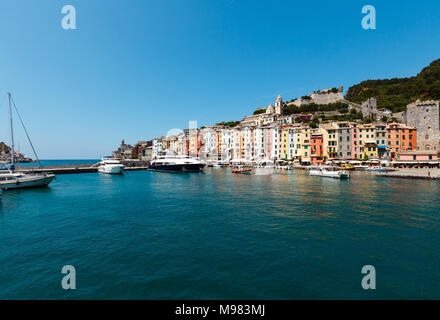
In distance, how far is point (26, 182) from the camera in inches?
1464

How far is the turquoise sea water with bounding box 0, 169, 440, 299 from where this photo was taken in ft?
29.1

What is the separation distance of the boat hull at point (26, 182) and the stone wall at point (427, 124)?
104515mm

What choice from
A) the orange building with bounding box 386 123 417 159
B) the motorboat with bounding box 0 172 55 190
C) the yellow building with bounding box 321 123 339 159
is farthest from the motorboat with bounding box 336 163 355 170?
the motorboat with bounding box 0 172 55 190

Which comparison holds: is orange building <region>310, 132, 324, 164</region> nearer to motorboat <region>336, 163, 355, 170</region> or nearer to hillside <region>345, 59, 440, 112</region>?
motorboat <region>336, 163, 355, 170</region>

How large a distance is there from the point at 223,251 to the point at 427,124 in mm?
93255

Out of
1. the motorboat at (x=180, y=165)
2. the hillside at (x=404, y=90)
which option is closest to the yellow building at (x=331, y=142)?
the hillside at (x=404, y=90)

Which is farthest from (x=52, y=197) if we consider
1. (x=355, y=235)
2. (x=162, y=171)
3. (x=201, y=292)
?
(x=162, y=171)

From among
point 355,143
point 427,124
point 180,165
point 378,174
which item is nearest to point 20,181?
point 180,165

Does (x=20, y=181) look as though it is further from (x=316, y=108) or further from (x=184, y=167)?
(x=316, y=108)

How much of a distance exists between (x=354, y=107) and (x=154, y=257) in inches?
5125

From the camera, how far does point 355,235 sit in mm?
14516

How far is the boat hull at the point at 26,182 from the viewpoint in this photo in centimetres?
3549

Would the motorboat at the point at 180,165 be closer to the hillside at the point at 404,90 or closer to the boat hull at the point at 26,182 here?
the boat hull at the point at 26,182

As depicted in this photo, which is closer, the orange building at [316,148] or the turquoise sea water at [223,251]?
the turquoise sea water at [223,251]
